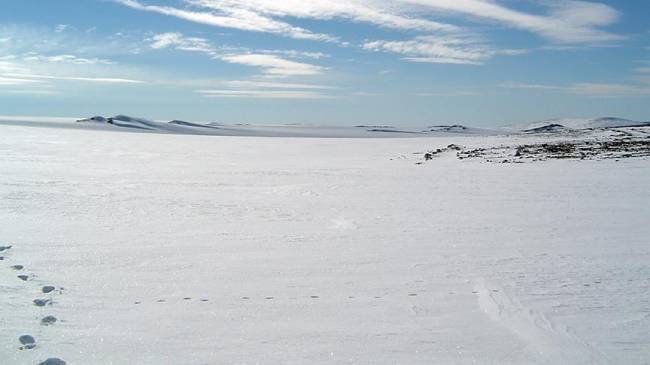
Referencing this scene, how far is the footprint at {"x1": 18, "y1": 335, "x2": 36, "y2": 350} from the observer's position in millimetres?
3031

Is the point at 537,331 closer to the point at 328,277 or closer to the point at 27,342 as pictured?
the point at 328,277

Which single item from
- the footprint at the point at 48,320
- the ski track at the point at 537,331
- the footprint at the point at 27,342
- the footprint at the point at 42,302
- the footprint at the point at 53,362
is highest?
the ski track at the point at 537,331

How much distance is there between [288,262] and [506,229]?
9.49 feet

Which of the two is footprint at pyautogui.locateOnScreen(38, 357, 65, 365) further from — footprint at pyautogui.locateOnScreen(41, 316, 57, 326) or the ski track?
the ski track

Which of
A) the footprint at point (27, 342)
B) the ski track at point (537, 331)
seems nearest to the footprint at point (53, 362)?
the footprint at point (27, 342)

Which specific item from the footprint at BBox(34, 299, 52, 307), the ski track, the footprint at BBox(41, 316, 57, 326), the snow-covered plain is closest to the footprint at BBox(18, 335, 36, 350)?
the snow-covered plain

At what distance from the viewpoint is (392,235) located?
590 centimetres

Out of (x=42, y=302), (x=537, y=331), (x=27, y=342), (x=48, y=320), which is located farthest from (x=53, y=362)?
(x=537, y=331)

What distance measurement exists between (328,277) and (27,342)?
2.25 m

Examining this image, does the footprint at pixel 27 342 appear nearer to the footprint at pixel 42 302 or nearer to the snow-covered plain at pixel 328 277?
the snow-covered plain at pixel 328 277

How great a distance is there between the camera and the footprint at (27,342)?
119 inches

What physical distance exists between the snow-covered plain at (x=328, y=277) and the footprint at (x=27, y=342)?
0.13 ft

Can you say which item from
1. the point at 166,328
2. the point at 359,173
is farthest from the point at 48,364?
the point at 359,173

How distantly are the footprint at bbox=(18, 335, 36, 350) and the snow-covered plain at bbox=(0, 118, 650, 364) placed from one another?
0.04 meters
